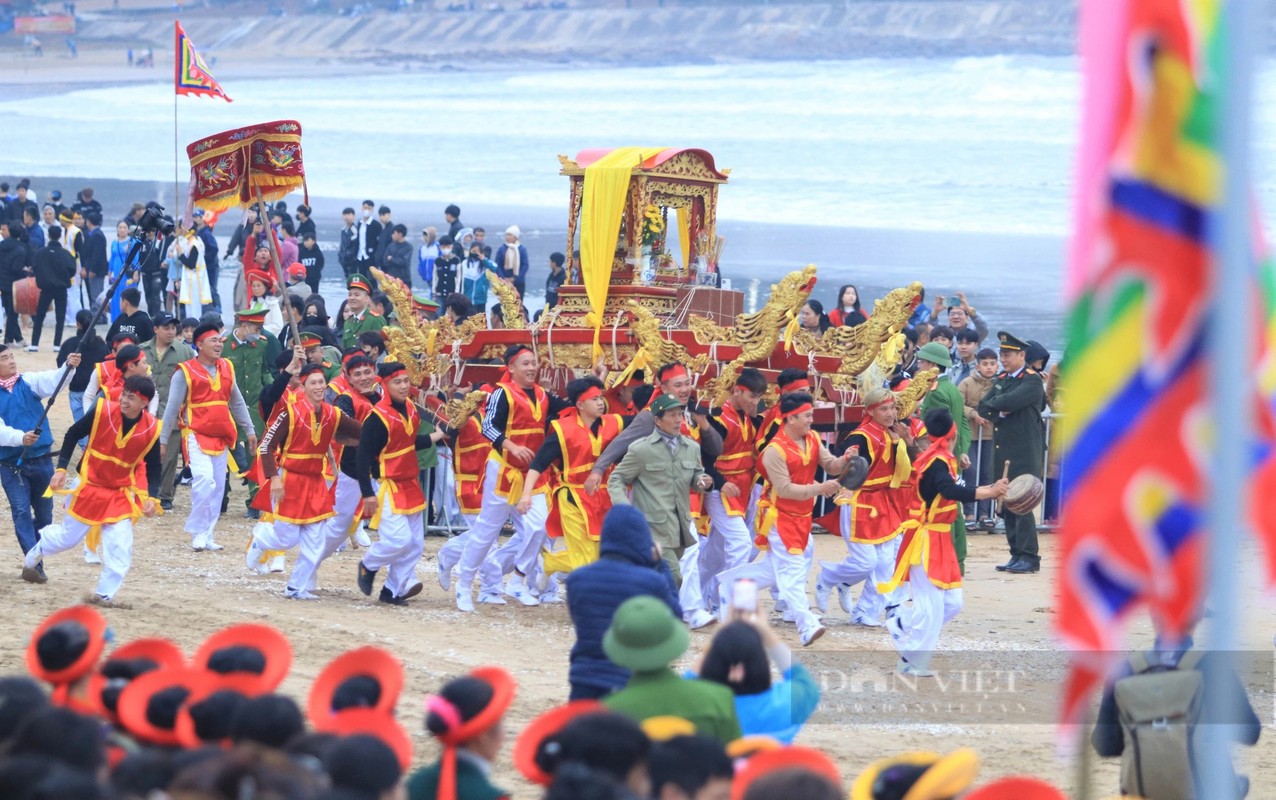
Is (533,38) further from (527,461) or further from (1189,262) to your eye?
(1189,262)

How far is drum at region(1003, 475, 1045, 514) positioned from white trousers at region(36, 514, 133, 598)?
5094 millimetres

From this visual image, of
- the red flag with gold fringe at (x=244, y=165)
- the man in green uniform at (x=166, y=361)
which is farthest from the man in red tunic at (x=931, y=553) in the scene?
the man in green uniform at (x=166, y=361)

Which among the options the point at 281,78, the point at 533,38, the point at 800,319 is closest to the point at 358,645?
the point at 800,319

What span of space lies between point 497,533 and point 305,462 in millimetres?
1314

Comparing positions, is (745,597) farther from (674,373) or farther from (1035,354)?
(1035,354)

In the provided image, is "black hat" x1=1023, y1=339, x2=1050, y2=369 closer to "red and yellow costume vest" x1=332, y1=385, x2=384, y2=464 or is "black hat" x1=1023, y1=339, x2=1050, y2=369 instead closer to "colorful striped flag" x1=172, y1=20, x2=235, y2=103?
"red and yellow costume vest" x1=332, y1=385, x2=384, y2=464

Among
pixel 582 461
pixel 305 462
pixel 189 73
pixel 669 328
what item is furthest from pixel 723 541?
pixel 189 73

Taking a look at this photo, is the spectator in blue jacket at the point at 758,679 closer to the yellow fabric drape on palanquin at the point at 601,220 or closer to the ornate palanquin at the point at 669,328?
the ornate palanquin at the point at 669,328

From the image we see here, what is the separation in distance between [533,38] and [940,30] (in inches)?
849

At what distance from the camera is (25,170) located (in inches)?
2093

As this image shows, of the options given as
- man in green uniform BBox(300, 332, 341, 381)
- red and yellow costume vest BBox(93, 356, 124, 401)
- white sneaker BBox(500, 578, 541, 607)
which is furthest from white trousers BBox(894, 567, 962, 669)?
man in green uniform BBox(300, 332, 341, 381)

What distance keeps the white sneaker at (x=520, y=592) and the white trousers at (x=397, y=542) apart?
0.82m

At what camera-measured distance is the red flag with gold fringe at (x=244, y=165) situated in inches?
559

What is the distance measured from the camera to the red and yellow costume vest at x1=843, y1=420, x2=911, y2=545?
1102 centimetres
